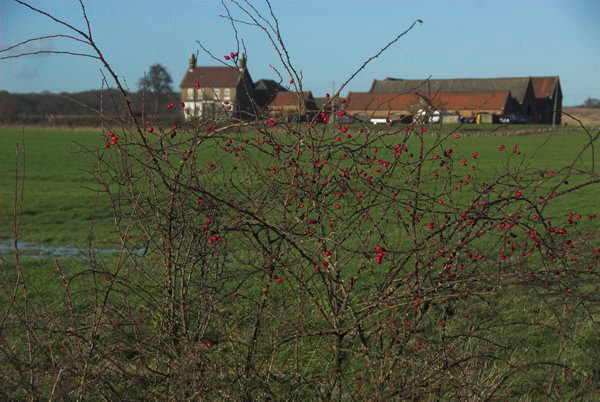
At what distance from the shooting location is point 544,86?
105 metres

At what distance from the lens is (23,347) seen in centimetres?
534

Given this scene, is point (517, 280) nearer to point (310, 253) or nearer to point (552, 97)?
point (310, 253)

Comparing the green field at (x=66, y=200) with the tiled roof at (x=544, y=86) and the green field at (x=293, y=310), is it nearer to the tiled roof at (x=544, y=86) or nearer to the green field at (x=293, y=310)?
the green field at (x=293, y=310)

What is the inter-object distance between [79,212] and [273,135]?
1308 cm

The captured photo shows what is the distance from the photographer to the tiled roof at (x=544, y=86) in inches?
4112

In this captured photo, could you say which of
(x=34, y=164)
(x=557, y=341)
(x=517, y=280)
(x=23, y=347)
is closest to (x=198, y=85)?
(x=517, y=280)

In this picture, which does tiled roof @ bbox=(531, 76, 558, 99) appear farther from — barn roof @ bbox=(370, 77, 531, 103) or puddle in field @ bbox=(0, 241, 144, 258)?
puddle in field @ bbox=(0, 241, 144, 258)

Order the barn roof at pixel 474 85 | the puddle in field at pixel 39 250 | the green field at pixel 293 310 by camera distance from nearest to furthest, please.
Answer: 1. the green field at pixel 293 310
2. the puddle in field at pixel 39 250
3. the barn roof at pixel 474 85

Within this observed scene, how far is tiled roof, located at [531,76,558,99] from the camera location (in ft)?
343

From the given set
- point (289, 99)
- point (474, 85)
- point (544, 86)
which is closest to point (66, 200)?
point (289, 99)

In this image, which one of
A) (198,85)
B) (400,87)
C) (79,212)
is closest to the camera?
(198,85)

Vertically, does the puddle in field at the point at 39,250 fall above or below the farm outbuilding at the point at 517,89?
below

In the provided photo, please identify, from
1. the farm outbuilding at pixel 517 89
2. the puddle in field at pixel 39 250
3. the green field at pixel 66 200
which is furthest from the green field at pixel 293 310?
the farm outbuilding at pixel 517 89

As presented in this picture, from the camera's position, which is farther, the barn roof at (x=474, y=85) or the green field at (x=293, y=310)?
the barn roof at (x=474, y=85)
